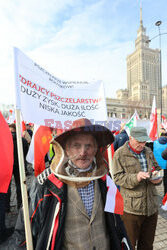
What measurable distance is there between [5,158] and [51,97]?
91 cm

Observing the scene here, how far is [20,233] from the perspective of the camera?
132 cm

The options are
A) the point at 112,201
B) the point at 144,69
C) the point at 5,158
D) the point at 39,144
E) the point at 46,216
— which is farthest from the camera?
the point at 144,69

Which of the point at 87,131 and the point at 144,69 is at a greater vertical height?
the point at 144,69

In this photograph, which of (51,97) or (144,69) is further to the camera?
(144,69)

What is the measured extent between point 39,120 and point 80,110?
772 millimetres

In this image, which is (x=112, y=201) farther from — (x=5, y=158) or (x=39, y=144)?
(x=39, y=144)

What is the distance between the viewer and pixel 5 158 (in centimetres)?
175

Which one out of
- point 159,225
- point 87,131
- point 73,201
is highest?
point 87,131

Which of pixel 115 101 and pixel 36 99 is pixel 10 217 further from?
pixel 115 101

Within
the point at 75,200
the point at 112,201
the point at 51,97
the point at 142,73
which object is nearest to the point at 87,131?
the point at 75,200

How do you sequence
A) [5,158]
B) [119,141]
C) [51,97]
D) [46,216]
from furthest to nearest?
[119,141] → [51,97] → [5,158] → [46,216]

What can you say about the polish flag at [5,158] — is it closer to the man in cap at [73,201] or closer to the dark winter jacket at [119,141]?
the man in cap at [73,201]

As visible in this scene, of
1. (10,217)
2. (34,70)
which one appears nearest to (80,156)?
(34,70)

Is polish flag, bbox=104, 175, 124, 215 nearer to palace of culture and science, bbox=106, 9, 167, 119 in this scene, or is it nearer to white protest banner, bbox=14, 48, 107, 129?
white protest banner, bbox=14, 48, 107, 129
